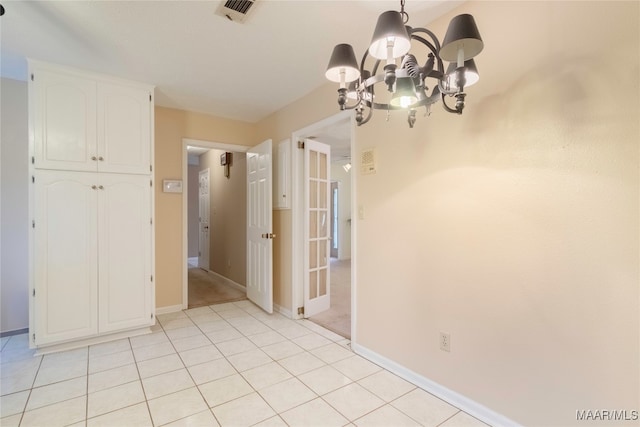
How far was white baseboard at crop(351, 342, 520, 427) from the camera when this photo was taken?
1.72 m

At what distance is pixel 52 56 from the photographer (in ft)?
8.11

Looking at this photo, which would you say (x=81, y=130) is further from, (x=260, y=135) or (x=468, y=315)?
(x=468, y=315)

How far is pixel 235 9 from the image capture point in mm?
1895

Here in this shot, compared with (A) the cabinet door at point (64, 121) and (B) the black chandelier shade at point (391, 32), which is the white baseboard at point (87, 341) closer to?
(A) the cabinet door at point (64, 121)

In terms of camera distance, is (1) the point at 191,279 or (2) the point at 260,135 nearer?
(2) the point at 260,135

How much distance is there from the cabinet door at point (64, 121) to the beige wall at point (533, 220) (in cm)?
280

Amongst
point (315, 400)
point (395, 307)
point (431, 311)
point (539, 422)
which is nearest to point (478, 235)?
point (431, 311)

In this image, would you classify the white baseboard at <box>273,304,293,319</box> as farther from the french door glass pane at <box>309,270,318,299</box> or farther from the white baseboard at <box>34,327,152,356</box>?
the white baseboard at <box>34,327,152,356</box>

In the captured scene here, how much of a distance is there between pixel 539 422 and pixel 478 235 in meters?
1.01

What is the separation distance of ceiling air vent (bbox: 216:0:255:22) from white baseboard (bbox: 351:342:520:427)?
269cm

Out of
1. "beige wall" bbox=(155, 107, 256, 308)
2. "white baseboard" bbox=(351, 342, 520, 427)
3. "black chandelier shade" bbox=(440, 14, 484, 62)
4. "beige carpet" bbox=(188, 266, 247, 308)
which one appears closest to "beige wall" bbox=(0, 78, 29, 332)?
"beige wall" bbox=(155, 107, 256, 308)

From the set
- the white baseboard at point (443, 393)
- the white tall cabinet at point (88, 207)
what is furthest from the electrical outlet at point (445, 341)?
the white tall cabinet at point (88, 207)

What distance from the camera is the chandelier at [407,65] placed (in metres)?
1.05

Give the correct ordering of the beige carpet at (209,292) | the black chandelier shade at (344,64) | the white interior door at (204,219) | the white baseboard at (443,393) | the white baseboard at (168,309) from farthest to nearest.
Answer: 1. the white interior door at (204,219)
2. the beige carpet at (209,292)
3. the white baseboard at (168,309)
4. the white baseboard at (443,393)
5. the black chandelier shade at (344,64)
